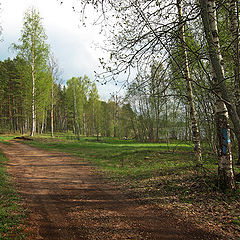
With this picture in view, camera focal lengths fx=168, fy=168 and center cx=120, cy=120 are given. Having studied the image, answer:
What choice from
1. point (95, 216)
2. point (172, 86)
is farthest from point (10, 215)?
point (172, 86)

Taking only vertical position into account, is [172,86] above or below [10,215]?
above

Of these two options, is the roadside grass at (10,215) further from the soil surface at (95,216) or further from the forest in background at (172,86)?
the forest in background at (172,86)

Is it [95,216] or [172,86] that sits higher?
[172,86]

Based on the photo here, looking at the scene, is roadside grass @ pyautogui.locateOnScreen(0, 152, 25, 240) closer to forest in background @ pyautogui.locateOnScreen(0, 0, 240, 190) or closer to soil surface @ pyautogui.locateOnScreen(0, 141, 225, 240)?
soil surface @ pyautogui.locateOnScreen(0, 141, 225, 240)

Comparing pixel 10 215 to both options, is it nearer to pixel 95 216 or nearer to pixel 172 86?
pixel 95 216

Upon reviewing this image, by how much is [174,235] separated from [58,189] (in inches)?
172

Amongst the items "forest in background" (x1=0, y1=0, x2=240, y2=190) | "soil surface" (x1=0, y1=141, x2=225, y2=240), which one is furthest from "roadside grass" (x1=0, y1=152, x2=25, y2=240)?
"forest in background" (x1=0, y1=0, x2=240, y2=190)

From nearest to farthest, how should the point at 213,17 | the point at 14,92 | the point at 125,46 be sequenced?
the point at 213,17 → the point at 125,46 → the point at 14,92

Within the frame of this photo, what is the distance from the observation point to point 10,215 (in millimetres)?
4043

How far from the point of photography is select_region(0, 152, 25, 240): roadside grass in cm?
333

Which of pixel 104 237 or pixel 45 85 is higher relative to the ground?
pixel 45 85

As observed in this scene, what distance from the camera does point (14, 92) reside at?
1298 inches

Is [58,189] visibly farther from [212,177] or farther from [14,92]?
[14,92]

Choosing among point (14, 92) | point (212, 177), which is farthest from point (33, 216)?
point (14, 92)
